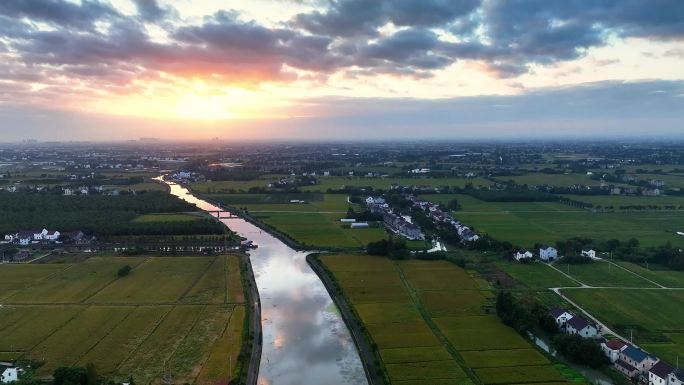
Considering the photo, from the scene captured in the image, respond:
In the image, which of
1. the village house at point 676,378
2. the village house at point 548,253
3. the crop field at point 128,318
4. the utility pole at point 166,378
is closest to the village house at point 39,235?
the crop field at point 128,318

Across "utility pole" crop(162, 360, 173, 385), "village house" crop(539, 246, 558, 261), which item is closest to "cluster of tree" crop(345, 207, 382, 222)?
"village house" crop(539, 246, 558, 261)

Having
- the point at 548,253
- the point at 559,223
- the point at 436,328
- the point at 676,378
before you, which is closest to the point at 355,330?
the point at 436,328

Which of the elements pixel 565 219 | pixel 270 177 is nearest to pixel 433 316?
pixel 565 219

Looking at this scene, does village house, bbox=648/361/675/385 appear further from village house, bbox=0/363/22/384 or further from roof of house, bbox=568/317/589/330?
village house, bbox=0/363/22/384

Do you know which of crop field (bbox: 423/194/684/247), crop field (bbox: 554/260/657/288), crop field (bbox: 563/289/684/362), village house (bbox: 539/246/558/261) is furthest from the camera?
crop field (bbox: 423/194/684/247)

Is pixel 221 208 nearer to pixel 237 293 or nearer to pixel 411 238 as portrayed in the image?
pixel 411 238

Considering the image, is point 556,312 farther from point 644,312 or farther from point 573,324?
point 644,312
